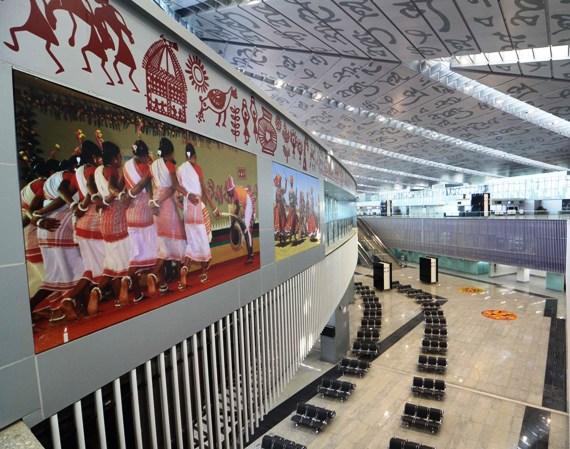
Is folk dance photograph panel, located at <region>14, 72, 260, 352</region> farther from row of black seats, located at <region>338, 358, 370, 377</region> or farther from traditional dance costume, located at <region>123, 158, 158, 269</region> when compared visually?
row of black seats, located at <region>338, 358, 370, 377</region>

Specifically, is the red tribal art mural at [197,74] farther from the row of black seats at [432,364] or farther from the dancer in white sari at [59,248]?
the row of black seats at [432,364]

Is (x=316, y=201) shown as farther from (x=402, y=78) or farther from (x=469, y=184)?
(x=469, y=184)

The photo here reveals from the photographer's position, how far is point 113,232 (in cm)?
238


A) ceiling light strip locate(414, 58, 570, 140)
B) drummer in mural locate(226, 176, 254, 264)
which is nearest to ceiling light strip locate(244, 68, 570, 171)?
ceiling light strip locate(414, 58, 570, 140)

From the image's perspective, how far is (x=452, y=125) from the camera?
18219mm

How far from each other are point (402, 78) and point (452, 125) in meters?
7.66

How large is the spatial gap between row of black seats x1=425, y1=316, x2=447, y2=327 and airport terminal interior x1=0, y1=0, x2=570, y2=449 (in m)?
0.30

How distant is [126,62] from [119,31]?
0.22 metres

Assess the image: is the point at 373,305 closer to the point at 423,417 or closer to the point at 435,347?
the point at 435,347

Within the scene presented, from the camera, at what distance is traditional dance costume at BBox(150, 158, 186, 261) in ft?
9.11

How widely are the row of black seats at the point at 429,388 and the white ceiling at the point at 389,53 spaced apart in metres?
11.4

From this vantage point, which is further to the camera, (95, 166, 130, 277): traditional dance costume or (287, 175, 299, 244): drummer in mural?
(287, 175, 299, 244): drummer in mural

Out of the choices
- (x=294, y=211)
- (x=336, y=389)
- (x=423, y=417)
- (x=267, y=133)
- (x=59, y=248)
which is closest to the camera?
(x=59, y=248)

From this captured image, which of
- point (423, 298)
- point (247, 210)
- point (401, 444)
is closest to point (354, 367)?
point (401, 444)
